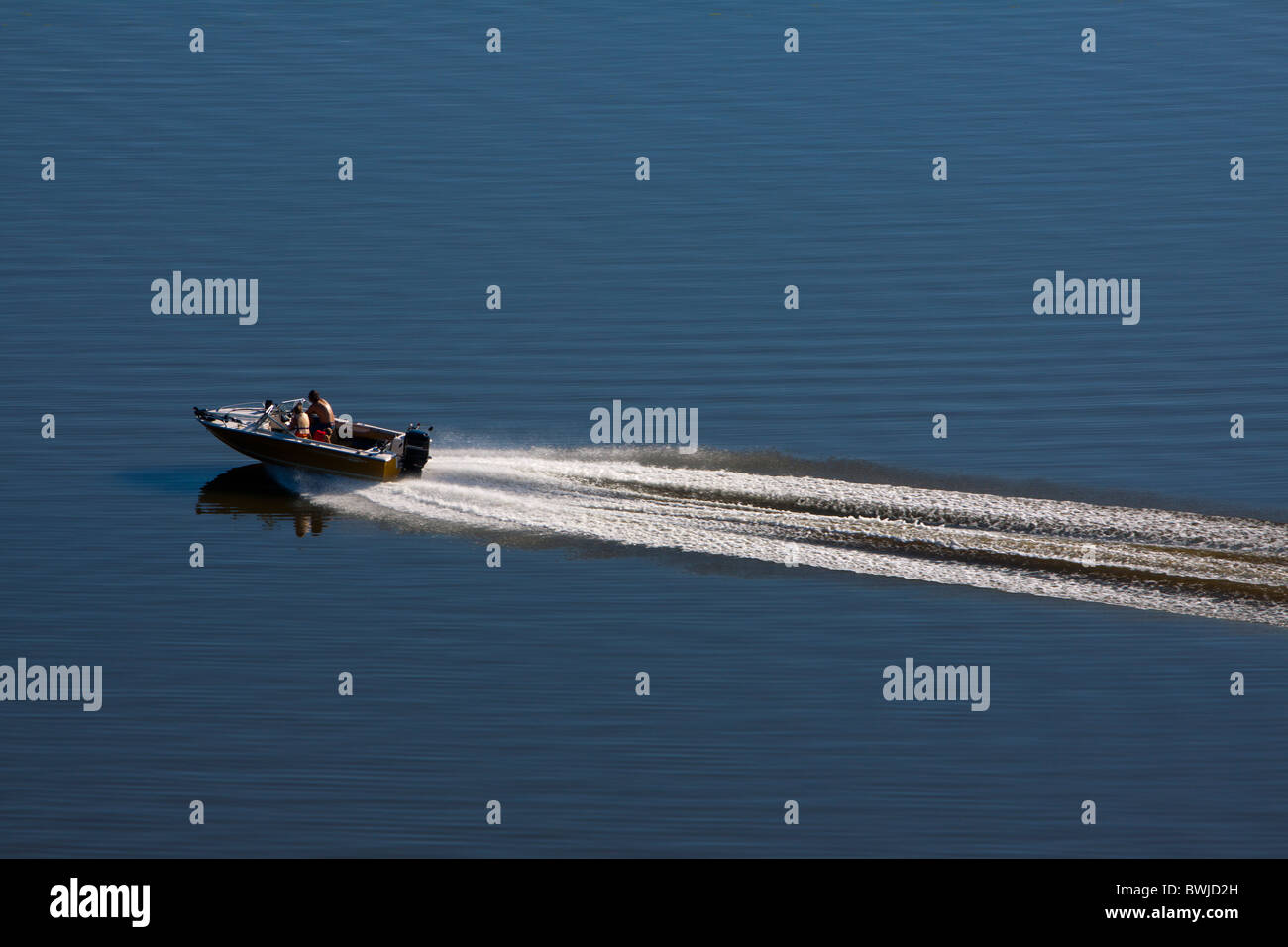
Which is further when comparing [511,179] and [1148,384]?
[511,179]

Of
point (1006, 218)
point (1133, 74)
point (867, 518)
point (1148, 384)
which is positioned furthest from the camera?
point (1133, 74)

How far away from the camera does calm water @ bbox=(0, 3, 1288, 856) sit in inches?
683

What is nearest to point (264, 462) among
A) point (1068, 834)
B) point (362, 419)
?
point (362, 419)

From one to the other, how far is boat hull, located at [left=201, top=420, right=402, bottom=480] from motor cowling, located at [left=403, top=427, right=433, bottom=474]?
31 centimetres

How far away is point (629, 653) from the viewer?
1950 cm

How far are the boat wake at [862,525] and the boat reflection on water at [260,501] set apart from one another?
20.5 inches

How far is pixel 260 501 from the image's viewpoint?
78.3 feet

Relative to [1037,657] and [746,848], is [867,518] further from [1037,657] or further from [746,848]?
[746,848]

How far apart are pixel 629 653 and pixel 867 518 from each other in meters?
4.51
